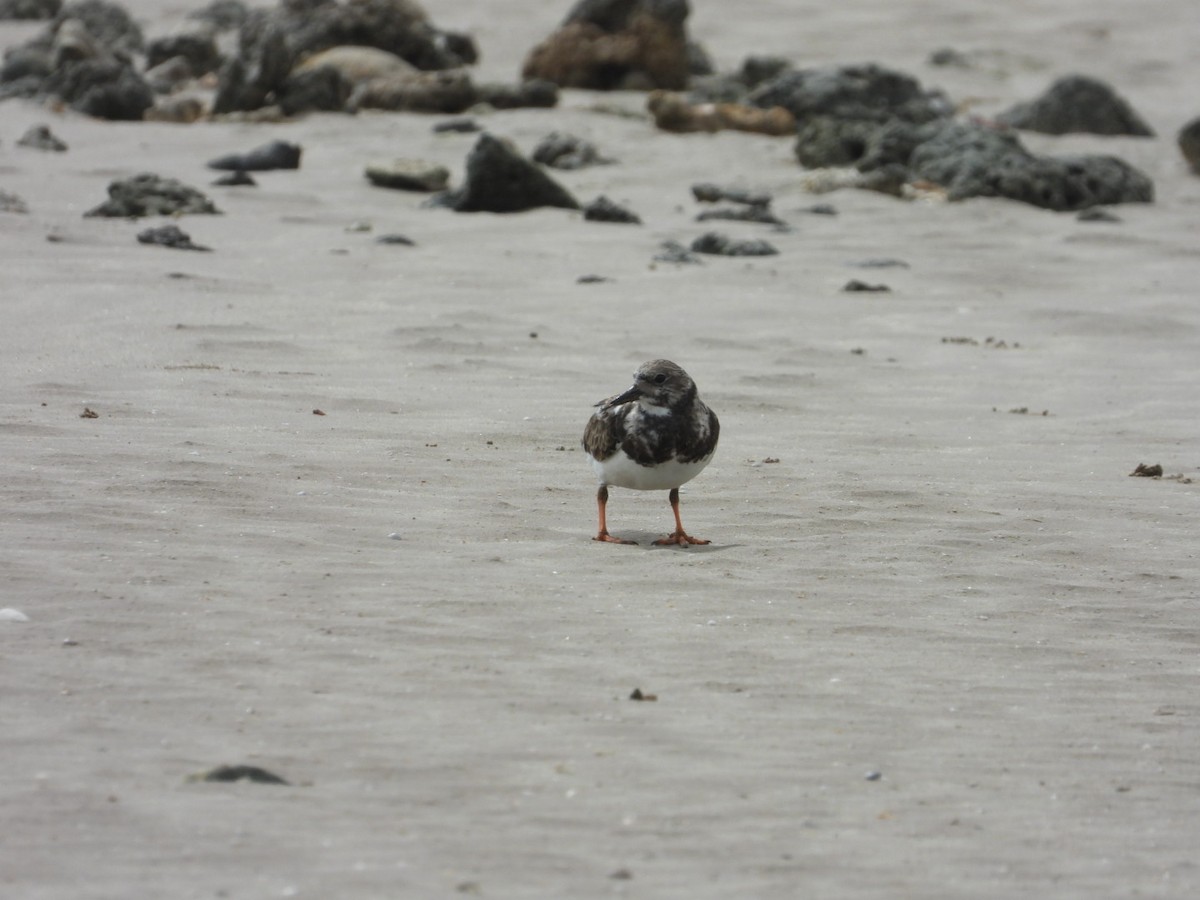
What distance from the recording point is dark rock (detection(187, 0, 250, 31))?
32.7 meters

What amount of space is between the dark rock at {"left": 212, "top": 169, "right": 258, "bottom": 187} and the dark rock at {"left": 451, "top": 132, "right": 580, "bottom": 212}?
2196 mm

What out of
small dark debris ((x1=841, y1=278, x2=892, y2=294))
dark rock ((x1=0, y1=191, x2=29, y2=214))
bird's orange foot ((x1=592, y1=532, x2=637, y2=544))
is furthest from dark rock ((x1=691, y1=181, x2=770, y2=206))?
bird's orange foot ((x1=592, y1=532, x2=637, y2=544))

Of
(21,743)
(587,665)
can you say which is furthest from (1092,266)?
(21,743)

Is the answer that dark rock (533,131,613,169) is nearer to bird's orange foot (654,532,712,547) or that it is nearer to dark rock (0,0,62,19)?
bird's orange foot (654,532,712,547)

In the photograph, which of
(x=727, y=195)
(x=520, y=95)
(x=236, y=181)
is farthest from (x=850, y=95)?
(x=236, y=181)

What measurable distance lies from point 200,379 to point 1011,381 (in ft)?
17.1

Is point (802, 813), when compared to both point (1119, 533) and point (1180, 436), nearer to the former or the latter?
point (1119, 533)

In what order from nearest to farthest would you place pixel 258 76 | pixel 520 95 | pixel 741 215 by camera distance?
pixel 741 215 → pixel 520 95 → pixel 258 76

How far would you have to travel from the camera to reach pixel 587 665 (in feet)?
19.1

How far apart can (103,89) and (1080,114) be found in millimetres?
12517

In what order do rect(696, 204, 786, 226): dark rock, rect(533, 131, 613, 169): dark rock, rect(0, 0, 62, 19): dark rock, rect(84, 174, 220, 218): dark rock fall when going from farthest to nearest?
1. rect(0, 0, 62, 19): dark rock
2. rect(533, 131, 613, 169): dark rock
3. rect(696, 204, 786, 226): dark rock
4. rect(84, 174, 220, 218): dark rock

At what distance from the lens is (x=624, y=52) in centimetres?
2392

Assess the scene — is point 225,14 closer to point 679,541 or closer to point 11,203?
point 11,203

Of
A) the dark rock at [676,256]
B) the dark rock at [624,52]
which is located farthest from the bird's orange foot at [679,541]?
the dark rock at [624,52]
